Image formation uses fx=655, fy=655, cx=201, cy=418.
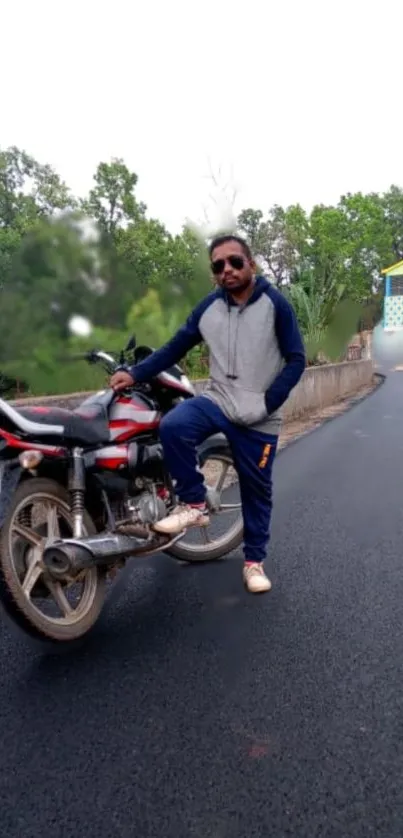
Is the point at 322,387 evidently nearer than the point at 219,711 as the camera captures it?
No

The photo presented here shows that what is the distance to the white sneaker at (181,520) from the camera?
2.90 m

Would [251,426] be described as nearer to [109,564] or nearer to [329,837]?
[109,564]

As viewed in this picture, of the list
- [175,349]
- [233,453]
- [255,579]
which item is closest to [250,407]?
[233,453]

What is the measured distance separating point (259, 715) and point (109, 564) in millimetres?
986

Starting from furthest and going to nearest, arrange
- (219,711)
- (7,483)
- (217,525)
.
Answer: (217,525) → (7,483) → (219,711)

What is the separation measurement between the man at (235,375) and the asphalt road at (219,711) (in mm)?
417

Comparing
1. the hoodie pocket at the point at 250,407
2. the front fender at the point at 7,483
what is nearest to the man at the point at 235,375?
the hoodie pocket at the point at 250,407

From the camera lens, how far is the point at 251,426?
3.12m

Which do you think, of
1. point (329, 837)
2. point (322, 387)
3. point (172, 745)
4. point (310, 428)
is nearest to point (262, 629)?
point (172, 745)

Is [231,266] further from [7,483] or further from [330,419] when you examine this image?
[330,419]

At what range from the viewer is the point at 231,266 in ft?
9.59

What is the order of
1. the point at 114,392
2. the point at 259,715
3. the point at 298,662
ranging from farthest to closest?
1. the point at 114,392
2. the point at 298,662
3. the point at 259,715

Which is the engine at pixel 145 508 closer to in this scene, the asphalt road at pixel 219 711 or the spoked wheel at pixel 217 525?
the asphalt road at pixel 219 711

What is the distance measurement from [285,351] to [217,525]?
140cm
